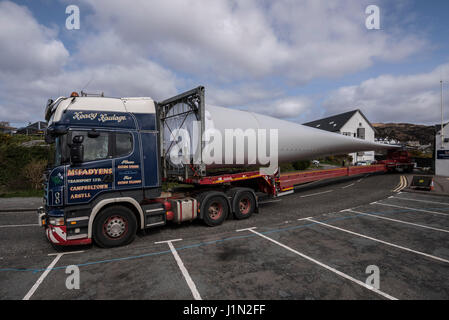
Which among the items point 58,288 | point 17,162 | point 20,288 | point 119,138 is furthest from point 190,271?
point 17,162

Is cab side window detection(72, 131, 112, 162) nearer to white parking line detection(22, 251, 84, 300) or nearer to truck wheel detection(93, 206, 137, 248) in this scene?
truck wheel detection(93, 206, 137, 248)

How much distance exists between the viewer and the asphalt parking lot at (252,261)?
4.07 metres

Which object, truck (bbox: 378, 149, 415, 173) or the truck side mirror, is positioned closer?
the truck side mirror

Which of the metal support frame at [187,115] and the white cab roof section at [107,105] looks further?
the metal support frame at [187,115]

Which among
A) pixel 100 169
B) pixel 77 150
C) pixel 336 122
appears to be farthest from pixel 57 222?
pixel 336 122

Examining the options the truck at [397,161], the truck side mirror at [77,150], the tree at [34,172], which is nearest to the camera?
the truck side mirror at [77,150]

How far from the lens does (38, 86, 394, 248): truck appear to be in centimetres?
570

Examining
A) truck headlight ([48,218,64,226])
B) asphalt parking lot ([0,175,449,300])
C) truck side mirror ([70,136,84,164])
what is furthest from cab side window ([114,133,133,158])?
asphalt parking lot ([0,175,449,300])

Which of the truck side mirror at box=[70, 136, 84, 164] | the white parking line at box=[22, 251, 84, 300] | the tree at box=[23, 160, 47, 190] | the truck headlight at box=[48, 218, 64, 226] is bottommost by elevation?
the white parking line at box=[22, 251, 84, 300]

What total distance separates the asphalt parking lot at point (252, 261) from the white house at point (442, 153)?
15.5m

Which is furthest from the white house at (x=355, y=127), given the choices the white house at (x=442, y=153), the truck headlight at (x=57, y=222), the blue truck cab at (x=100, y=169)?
the truck headlight at (x=57, y=222)

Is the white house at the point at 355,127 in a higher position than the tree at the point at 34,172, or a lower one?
higher

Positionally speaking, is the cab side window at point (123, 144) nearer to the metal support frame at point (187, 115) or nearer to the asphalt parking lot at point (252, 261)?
the metal support frame at point (187, 115)

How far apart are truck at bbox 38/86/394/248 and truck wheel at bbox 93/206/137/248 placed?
1.0 inches
